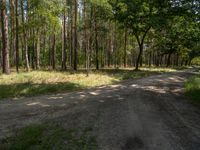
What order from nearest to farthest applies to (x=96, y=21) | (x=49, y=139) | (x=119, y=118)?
(x=49, y=139), (x=119, y=118), (x=96, y=21)

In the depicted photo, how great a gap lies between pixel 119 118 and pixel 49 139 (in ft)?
9.28

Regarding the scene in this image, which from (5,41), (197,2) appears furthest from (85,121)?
(5,41)

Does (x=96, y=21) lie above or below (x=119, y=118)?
above

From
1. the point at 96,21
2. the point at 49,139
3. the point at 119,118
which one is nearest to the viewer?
the point at 49,139

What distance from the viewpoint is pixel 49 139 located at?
22.7 feet

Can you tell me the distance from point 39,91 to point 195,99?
817 cm

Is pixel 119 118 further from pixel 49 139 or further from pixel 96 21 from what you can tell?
pixel 96 21

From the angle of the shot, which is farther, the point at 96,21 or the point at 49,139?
the point at 96,21

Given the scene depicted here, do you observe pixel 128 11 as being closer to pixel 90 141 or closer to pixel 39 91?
pixel 39 91

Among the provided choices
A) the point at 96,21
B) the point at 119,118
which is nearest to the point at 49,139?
the point at 119,118

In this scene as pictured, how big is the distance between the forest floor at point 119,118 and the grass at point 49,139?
0.17 metres

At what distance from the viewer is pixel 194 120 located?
9273mm

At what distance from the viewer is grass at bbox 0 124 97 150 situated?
6.50 metres

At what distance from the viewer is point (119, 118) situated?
8969mm
